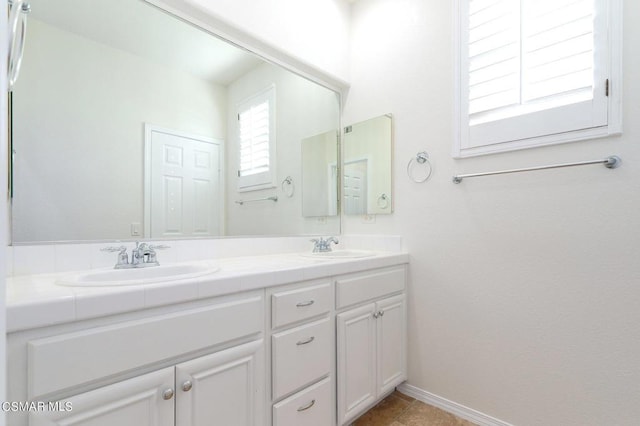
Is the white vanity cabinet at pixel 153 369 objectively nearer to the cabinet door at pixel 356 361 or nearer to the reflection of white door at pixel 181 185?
the cabinet door at pixel 356 361

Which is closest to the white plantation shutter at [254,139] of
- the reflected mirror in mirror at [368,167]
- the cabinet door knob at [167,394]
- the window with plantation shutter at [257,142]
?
the window with plantation shutter at [257,142]

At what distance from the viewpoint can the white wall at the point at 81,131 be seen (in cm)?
118

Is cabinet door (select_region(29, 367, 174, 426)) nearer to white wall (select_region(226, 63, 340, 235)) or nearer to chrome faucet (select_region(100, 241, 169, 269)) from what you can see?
chrome faucet (select_region(100, 241, 169, 269))

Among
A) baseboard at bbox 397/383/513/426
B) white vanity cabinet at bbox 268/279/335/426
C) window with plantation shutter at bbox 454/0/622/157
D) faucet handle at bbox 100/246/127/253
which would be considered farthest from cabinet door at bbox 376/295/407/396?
faucet handle at bbox 100/246/127/253

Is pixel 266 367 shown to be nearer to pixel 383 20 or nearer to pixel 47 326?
pixel 47 326

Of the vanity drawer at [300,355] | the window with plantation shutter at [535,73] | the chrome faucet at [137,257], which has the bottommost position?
the vanity drawer at [300,355]

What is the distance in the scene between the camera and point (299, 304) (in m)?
1.32

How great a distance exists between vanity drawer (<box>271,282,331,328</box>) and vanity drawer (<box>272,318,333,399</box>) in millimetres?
48

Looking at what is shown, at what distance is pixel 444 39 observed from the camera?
1841 mm

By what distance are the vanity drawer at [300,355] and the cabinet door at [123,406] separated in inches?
15.9

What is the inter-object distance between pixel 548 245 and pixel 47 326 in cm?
188

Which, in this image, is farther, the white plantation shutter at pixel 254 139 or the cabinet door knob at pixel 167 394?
the white plantation shutter at pixel 254 139

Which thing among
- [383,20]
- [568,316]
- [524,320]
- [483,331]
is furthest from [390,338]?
[383,20]

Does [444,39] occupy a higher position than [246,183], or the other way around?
[444,39]
